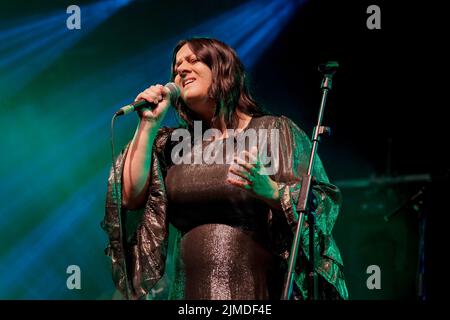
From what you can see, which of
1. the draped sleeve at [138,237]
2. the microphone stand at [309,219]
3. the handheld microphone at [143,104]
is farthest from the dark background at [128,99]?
the microphone stand at [309,219]

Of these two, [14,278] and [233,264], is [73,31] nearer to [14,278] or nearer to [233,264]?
[14,278]

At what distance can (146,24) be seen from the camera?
15.0ft

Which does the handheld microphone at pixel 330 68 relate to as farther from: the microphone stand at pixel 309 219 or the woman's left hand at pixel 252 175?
the woman's left hand at pixel 252 175

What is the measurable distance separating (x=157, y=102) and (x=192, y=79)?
0.76 feet

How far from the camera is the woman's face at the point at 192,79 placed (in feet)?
7.54

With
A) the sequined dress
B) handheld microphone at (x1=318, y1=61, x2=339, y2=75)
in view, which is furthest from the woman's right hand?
handheld microphone at (x1=318, y1=61, x2=339, y2=75)

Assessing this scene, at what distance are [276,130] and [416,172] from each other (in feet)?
10.3

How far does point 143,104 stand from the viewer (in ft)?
6.86

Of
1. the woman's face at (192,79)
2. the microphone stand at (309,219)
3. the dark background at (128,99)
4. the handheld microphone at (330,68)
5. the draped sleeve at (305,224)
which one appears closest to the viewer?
the microphone stand at (309,219)

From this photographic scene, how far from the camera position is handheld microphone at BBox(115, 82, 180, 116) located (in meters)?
1.96

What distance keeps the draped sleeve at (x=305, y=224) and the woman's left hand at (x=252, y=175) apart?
0.26ft

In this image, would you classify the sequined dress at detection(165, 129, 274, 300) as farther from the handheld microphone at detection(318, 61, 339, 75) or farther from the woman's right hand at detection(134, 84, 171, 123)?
the handheld microphone at detection(318, 61, 339, 75)

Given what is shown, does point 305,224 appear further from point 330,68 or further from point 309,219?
point 330,68
